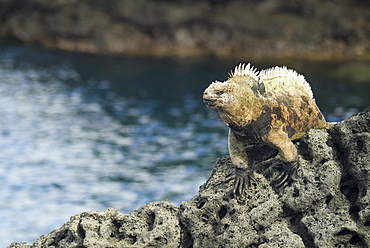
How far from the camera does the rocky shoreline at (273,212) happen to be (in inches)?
118

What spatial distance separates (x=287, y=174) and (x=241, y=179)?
230 mm

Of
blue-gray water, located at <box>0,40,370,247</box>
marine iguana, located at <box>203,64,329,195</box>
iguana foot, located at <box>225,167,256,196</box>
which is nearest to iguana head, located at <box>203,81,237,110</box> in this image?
marine iguana, located at <box>203,64,329,195</box>

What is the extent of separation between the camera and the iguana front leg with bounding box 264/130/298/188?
3.11 metres

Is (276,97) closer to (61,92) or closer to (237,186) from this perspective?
(237,186)

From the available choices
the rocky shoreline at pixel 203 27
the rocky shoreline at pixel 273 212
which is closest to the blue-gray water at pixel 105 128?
the rocky shoreline at pixel 203 27

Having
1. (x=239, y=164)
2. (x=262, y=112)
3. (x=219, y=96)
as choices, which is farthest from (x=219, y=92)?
(x=239, y=164)

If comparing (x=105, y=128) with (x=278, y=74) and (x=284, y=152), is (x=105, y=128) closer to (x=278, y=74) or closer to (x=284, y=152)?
(x=278, y=74)

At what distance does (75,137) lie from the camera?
886cm

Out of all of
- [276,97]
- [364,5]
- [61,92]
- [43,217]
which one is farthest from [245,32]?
[276,97]

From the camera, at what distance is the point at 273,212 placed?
3.10m

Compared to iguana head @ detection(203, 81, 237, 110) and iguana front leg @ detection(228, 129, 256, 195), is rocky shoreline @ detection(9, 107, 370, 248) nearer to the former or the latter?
iguana front leg @ detection(228, 129, 256, 195)

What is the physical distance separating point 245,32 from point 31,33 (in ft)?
15.4

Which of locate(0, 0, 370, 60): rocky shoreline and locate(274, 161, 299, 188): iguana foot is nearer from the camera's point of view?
locate(274, 161, 299, 188): iguana foot

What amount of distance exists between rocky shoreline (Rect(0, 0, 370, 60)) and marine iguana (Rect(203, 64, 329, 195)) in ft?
30.7
